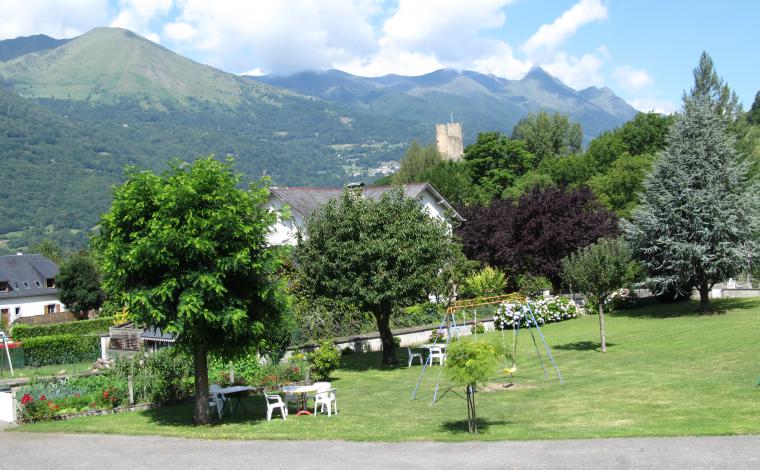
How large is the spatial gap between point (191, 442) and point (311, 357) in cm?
1023

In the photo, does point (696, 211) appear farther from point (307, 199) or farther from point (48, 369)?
point (48, 369)

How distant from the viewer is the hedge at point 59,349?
148ft

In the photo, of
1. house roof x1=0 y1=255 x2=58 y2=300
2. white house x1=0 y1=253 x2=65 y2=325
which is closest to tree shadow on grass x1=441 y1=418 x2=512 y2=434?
white house x1=0 y1=253 x2=65 y2=325

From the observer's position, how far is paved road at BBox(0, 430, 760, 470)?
516 inches

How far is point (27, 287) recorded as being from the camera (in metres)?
84.8

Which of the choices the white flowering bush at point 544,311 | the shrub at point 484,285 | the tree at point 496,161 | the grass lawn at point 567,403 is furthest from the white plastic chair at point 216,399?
the tree at point 496,161

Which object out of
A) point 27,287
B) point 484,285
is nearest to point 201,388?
point 484,285

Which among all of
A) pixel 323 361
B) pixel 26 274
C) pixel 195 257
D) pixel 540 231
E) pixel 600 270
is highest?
pixel 26 274

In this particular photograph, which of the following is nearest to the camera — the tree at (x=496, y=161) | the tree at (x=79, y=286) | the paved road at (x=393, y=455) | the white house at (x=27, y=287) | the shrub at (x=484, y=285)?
the paved road at (x=393, y=455)

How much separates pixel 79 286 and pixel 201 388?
62722 mm

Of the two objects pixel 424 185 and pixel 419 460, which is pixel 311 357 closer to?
pixel 419 460

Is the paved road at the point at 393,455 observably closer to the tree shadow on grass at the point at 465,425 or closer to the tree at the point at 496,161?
the tree shadow on grass at the point at 465,425

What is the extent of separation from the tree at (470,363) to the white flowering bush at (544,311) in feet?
70.2

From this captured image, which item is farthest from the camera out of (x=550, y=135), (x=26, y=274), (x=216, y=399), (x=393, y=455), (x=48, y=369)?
(x=550, y=135)
